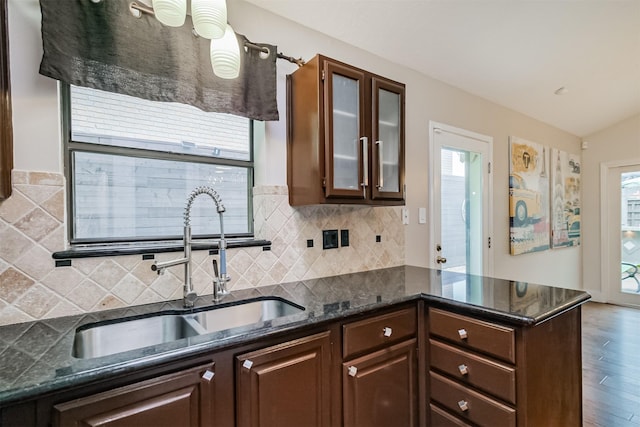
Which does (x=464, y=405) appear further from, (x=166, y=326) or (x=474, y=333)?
(x=166, y=326)

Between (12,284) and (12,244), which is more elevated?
(12,244)

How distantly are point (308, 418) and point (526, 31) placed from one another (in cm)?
284

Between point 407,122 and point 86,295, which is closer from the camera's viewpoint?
point 86,295

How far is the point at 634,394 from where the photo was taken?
7.30 ft

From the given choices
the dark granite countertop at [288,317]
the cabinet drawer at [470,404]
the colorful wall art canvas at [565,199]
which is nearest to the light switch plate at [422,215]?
the dark granite countertop at [288,317]

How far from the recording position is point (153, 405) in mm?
940

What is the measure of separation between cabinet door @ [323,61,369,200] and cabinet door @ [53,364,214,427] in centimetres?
106

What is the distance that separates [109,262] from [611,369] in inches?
143

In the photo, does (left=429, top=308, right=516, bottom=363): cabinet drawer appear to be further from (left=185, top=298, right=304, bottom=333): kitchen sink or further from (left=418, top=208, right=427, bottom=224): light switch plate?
(left=418, top=208, right=427, bottom=224): light switch plate

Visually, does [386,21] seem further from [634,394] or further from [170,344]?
[634,394]

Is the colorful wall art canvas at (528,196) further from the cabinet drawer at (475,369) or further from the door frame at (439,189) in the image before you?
the cabinet drawer at (475,369)

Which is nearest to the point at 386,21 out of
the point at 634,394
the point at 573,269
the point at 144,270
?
the point at 144,270

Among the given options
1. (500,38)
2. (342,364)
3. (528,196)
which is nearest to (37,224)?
(342,364)

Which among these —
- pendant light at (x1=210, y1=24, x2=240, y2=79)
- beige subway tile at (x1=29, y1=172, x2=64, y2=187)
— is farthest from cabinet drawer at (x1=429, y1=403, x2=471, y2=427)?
beige subway tile at (x1=29, y1=172, x2=64, y2=187)
